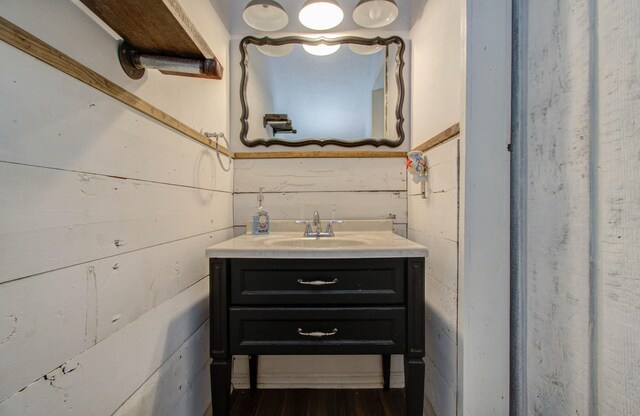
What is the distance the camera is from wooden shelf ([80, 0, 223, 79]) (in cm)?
60

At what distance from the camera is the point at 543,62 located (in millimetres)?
747

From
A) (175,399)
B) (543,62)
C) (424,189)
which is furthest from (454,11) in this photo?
(175,399)

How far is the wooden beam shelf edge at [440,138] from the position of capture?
3.17 feet

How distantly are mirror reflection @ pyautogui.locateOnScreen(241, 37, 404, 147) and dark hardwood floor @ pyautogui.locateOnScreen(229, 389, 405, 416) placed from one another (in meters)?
1.23

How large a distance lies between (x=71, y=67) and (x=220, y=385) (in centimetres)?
97

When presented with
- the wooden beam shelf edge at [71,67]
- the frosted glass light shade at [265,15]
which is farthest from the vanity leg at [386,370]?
the frosted glass light shade at [265,15]

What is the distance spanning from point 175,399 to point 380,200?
117 cm

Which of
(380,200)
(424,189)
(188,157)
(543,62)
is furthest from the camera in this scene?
(380,200)

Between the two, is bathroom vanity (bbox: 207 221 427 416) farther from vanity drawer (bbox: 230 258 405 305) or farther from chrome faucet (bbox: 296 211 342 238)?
chrome faucet (bbox: 296 211 342 238)

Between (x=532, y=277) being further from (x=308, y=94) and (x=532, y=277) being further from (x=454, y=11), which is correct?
(x=308, y=94)

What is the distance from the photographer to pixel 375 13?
1395mm

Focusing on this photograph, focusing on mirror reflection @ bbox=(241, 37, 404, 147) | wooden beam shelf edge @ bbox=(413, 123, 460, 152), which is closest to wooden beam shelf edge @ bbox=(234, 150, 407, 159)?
mirror reflection @ bbox=(241, 37, 404, 147)

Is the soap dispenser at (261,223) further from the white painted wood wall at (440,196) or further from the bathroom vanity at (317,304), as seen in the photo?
the white painted wood wall at (440,196)

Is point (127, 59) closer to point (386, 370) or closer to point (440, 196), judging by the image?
point (440, 196)
